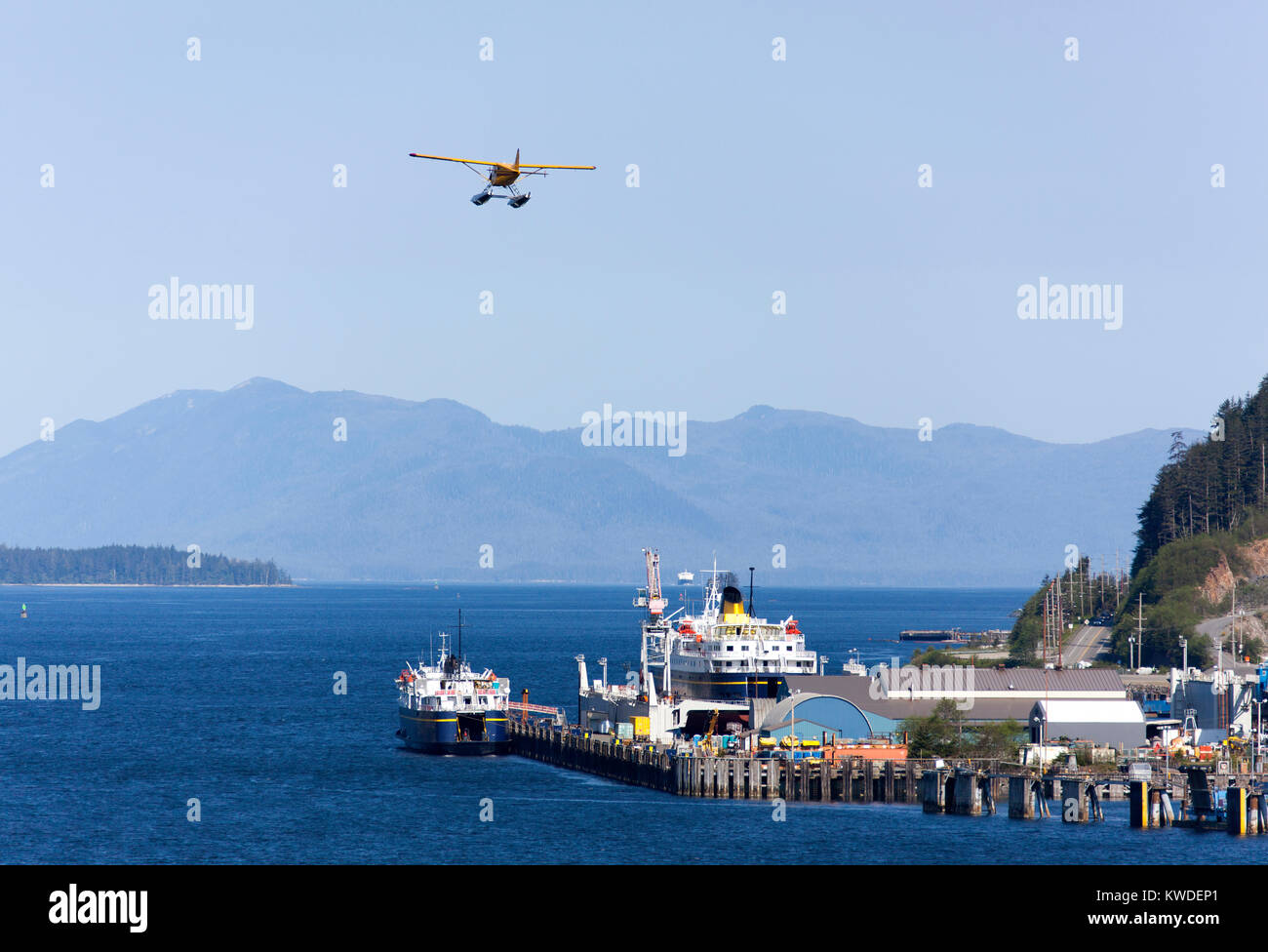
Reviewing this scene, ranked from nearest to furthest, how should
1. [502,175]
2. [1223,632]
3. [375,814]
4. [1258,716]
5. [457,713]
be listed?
[502,175] → [375,814] → [1258,716] → [457,713] → [1223,632]

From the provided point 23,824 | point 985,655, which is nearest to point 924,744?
point 23,824

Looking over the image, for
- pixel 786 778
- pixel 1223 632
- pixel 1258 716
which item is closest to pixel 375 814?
pixel 786 778

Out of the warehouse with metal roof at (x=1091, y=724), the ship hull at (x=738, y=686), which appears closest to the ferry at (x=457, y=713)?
the ship hull at (x=738, y=686)

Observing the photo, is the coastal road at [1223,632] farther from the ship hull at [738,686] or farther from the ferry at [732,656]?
the ship hull at [738,686]

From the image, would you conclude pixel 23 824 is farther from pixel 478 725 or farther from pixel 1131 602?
pixel 1131 602

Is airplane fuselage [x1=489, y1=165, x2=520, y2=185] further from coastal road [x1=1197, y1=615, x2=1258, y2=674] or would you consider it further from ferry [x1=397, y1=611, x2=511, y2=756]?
coastal road [x1=1197, y1=615, x2=1258, y2=674]

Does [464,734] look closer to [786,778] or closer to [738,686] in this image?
[738,686]
